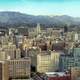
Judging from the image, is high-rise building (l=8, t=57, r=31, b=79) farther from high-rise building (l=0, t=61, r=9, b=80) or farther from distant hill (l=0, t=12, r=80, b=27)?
distant hill (l=0, t=12, r=80, b=27)

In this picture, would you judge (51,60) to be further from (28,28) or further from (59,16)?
(28,28)

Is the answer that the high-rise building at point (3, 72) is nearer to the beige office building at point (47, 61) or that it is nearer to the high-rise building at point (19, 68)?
the high-rise building at point (19, 68)

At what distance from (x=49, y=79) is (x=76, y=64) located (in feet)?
4.13

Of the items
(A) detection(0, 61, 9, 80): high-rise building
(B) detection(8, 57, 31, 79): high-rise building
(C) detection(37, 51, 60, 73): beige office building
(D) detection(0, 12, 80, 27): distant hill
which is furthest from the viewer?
(D) detection(0, 12, 80, 27): distant hill

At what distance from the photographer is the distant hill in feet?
28.0

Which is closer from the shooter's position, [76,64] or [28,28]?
[76,64]

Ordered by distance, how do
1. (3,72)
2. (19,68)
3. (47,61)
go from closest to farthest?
(3,72), (19,68), (47,61)

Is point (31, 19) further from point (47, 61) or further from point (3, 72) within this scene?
point (3, 72)

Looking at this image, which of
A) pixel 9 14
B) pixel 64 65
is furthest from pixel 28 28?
pixel 64 65

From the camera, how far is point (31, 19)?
29.8 feet

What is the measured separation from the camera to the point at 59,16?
8695mm

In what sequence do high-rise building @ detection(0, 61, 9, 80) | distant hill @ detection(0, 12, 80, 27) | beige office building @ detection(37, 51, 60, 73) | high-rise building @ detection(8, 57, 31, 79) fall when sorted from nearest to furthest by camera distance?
high-rise building @ detection(0, 61, 9, 80) → high-rise building @ detection(8, 57, 31, 79) → beige office building @ detection(37, 51, 60, 73) → distant hill @ detection(0, 12, 80, 27)

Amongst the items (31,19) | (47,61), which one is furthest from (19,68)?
(31,19)

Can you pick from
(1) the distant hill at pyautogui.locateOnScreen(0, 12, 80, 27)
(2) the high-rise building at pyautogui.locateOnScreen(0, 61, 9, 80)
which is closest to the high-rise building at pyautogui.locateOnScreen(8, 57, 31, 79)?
(2) the high-rise building at pyautogui.locateOnScreen(0, 61, 9, 80)
